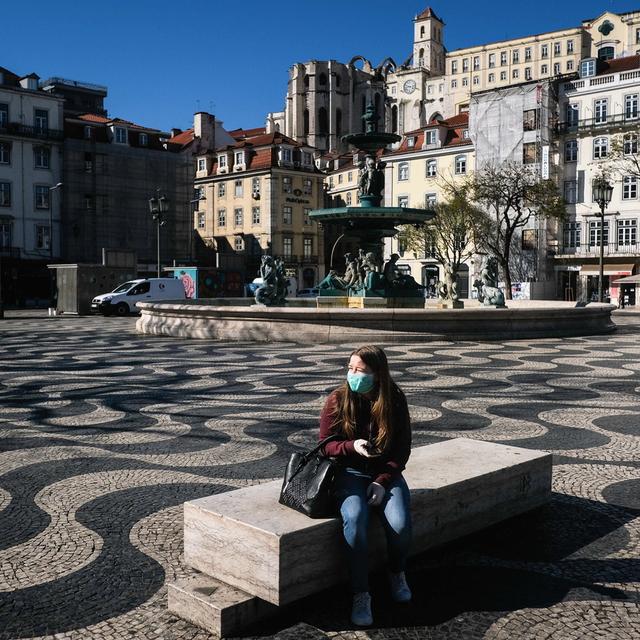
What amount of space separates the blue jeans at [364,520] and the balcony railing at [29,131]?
52531mm

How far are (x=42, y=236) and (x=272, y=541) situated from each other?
172 ft

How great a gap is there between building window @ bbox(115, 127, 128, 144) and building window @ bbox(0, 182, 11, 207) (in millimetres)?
8630

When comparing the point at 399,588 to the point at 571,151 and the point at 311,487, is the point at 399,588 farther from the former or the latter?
the point at 571,151

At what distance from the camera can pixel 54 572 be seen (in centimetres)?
385

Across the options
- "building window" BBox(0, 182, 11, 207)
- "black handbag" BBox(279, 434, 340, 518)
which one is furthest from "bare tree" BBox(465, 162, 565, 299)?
"black handbag" BBox(279, 434, 340, 518)

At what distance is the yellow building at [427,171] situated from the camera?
5691 centimetres

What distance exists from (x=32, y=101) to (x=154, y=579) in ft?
177

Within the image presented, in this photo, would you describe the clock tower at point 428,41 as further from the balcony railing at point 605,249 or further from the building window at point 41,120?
the building window at point 41,120

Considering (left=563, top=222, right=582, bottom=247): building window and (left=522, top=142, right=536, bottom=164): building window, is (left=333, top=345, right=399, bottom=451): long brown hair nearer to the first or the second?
(left=563, top=222, right=582, bottom=247): building window

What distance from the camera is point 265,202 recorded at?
63625 mm

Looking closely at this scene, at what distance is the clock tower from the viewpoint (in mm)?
103062

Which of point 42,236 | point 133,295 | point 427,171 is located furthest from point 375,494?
point 427,171

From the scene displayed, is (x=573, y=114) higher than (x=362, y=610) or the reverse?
higher

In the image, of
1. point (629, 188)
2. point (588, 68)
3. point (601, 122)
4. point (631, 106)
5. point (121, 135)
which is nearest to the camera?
point (629, 188)
